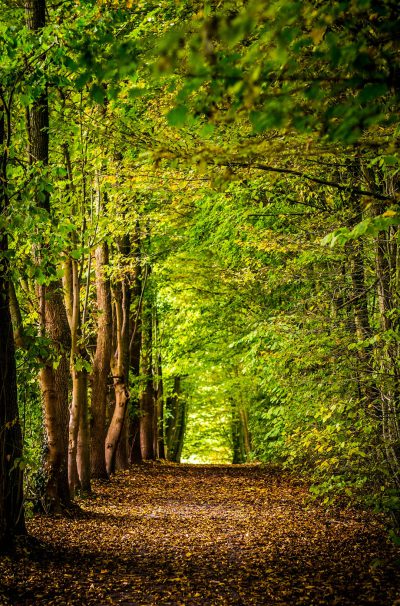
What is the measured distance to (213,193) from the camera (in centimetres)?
1070

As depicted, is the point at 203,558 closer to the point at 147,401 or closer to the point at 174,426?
the point at 147,401

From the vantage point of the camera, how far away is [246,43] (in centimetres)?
680

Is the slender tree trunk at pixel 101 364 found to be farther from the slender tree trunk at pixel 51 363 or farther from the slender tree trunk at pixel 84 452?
the slender tree trunk at pixel 51 363

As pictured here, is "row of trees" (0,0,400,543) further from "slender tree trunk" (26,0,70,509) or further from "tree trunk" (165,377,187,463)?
"tree trunk" (165,377,187,463)

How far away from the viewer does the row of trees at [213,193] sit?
117 inches

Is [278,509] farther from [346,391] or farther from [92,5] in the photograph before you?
[92,5]

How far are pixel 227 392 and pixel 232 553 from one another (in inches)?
882

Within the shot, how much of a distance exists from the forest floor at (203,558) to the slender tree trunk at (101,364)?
278cm

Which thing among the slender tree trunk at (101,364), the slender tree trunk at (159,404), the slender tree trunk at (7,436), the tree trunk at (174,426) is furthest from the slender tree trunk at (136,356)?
the slender tree trunk at (7,436)

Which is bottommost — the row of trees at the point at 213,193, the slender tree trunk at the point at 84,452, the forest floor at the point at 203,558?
the forest floor at the point at 203,558

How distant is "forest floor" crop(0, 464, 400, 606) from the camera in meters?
5.80

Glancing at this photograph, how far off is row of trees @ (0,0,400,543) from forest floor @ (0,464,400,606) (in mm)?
713

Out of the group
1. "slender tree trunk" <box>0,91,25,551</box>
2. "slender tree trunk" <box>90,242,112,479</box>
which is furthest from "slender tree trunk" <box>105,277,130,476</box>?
"slender tree trunk" <box>0,91,25,551</box>

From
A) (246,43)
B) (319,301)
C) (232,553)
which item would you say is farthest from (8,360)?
(319,301)
